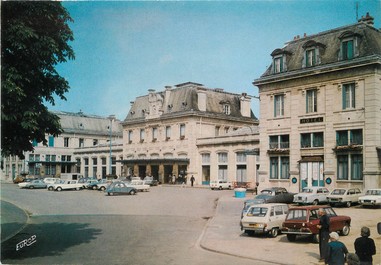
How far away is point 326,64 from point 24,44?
3092 cm

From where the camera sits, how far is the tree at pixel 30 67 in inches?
575

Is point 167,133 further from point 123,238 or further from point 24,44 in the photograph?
point 24,44

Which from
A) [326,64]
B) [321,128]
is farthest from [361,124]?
[326,64]

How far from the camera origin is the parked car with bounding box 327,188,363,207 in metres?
32.1

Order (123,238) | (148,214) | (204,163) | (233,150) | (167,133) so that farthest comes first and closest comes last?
(167,133) → (204,163) → (233,150) → (148,214) → (123,238)

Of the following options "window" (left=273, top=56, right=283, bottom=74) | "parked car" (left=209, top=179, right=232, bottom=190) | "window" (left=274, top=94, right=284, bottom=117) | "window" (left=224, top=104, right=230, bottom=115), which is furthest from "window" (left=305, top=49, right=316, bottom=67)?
"window" (left=224, top=104, right=230, bottom=115)

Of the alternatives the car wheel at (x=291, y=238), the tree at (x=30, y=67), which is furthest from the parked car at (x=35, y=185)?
the car wheel at (x=291, y=238)

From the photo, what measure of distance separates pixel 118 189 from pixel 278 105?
19870 millimetres

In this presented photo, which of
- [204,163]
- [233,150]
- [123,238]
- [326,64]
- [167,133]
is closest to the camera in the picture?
[123,238]

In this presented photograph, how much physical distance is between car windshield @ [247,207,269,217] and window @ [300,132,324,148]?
20085 mm

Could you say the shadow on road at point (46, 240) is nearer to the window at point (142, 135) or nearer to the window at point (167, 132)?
the window at point (167, 132)

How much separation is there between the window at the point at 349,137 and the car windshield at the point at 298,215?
64.1 ft

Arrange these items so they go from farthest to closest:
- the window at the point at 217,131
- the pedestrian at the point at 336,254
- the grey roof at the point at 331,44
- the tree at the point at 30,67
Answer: the window at the point at 217,131, the grey roof at the point at 331,44, the tree at the point at 30,67, the pedestrian at the point at 336,254

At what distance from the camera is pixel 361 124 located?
3628 centimetres
